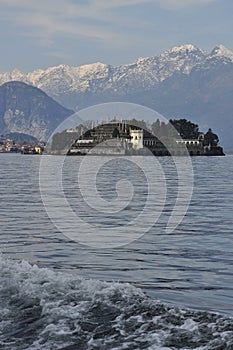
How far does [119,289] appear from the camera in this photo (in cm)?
1398

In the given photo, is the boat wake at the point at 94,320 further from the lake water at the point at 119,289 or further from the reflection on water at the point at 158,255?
the reflection on water at the point at 158,255

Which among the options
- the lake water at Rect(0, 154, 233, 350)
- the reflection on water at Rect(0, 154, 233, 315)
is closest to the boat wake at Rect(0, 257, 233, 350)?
the lake water at Rect(0, 154, 233, 350)

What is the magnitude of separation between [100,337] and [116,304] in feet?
5.59

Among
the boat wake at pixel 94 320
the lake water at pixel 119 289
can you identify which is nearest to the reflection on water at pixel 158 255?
the lake water at pixel 119 289

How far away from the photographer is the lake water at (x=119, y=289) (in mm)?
11273

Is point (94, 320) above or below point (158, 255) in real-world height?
below

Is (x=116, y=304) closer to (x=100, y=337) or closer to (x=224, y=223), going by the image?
(x=100, y=337)

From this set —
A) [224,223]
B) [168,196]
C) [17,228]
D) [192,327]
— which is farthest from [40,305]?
[168,196]

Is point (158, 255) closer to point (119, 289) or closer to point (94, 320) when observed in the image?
point (119, 289)

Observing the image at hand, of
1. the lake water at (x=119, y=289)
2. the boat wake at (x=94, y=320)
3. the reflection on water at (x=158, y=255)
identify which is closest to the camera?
the boat wake at (x=94, y=320)

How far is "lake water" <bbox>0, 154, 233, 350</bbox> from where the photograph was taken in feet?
37.0

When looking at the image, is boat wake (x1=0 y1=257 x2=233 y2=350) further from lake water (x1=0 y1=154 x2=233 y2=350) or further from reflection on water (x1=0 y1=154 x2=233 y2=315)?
reflection on water (x1=0 y1=154 x2=233 y2=315)

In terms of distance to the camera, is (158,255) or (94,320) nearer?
(94,320)

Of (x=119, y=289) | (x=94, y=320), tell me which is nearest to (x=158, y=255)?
(x=119, y=289)
